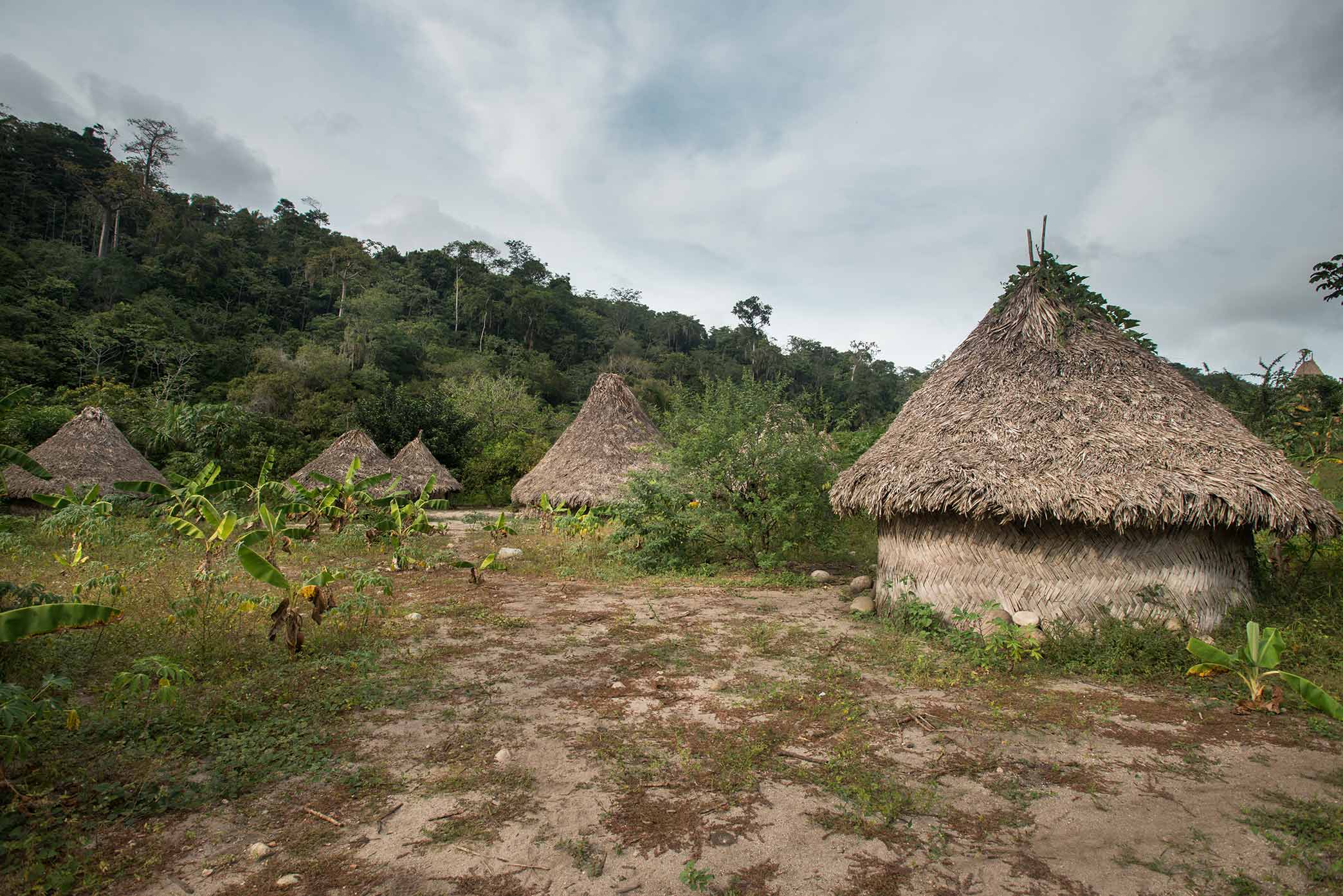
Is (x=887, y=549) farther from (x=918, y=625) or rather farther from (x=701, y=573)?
(x=701, y=573)

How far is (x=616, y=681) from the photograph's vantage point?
14.4ft

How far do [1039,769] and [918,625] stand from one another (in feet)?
7.93

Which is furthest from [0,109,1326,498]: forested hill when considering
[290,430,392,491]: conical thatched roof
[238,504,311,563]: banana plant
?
[238,504,311,563]: banana plant

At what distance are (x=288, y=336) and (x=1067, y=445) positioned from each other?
36.9 meters

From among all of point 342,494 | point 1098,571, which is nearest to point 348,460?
point 342,494

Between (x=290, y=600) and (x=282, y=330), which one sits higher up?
(x=282, y=330)

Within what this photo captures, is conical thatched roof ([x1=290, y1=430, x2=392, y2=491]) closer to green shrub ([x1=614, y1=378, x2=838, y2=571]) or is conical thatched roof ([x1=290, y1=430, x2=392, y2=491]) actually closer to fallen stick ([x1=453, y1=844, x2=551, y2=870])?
green shrub ([x1=614, y1=378, x2=838, y2=571])

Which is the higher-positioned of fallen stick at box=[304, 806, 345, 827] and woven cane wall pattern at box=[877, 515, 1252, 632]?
woven cane wall pattern at box=[877, 515, 1252, 632]

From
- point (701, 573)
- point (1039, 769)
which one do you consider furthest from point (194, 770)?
point (701, 573)

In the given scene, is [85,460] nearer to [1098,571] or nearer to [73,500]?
[73,500]

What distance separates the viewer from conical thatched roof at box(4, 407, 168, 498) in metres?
12.4

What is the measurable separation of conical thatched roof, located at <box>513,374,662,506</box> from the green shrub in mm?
4265

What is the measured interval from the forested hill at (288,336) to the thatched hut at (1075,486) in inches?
142

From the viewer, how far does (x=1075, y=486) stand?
195 inches
